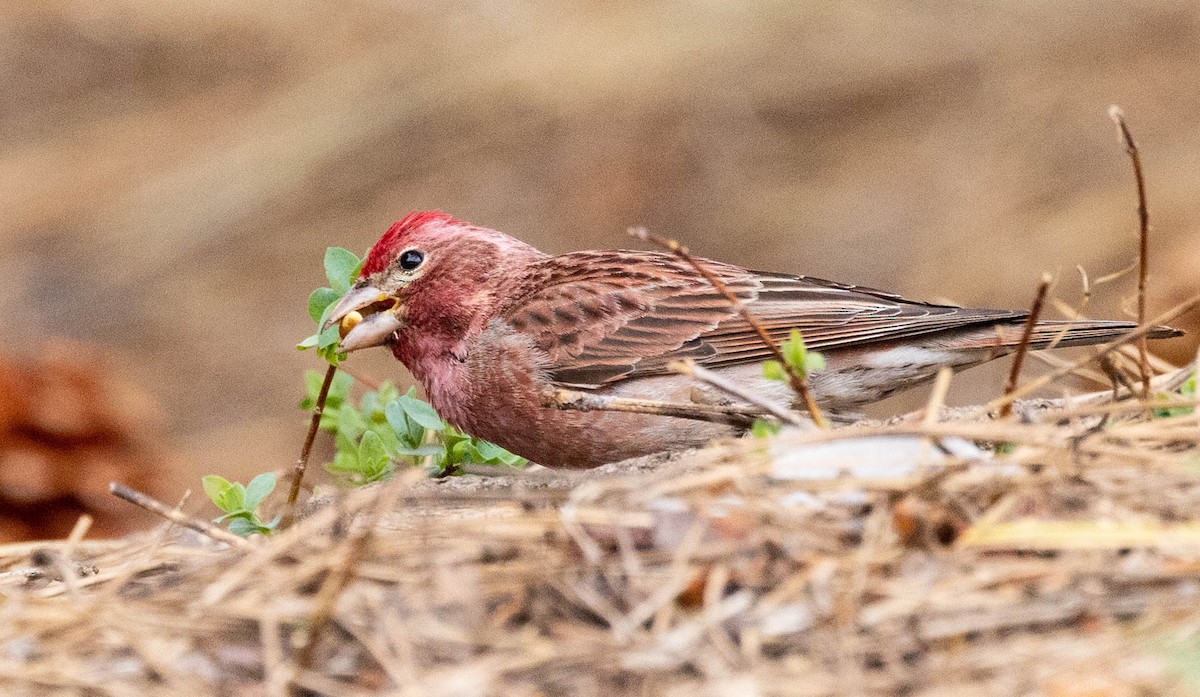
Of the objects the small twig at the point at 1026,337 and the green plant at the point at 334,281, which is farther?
the green plant at the point at 334,281

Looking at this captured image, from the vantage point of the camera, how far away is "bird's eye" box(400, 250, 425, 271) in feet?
14.8

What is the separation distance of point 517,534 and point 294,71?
21.7 ft

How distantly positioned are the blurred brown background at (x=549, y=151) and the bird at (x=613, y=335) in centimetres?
358

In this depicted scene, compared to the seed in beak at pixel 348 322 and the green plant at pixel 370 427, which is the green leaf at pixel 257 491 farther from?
the seed in beak at pixel 348 322

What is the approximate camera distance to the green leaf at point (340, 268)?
13.9 feet

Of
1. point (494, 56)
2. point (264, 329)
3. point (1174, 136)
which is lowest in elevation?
point (264, 329)

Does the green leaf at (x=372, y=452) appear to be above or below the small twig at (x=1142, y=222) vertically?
below

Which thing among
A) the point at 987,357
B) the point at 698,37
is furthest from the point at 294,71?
the point at 987,357

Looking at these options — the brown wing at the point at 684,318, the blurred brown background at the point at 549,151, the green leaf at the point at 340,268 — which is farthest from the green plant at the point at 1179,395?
the blurred brown background at the point at 549,151

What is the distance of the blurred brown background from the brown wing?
3706mm

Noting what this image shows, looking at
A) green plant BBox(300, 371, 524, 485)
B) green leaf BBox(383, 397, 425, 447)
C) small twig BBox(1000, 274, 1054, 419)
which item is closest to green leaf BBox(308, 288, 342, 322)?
green plant BBox(300, 371, 524, 485)

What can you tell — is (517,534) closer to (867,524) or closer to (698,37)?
(867,524)

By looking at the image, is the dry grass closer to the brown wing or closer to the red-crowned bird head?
the brown wing

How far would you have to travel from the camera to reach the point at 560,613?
2.53m
